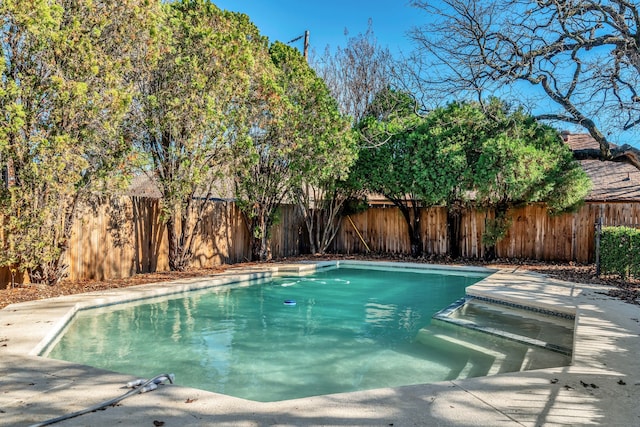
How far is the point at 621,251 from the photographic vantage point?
8.79 m

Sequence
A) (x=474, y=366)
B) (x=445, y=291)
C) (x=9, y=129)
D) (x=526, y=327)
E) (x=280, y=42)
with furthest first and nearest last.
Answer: (x=280, y=42)
(x=445, y=291)
(x=9, y=129)
(x=526, y=327)
(x=474, y=366)

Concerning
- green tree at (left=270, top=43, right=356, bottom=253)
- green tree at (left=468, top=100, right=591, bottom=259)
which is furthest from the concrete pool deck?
green tree at (left=270, top=43, right=356, bottom=253)

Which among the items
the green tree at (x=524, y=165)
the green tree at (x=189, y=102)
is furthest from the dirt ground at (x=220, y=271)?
the green tree at (x=524, y=165)

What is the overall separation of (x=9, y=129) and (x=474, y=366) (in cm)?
709

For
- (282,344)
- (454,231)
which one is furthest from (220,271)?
(454,231)

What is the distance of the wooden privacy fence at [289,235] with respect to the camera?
875 centimetres

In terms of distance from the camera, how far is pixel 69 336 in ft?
17.5

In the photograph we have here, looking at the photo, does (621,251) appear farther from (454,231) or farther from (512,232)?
(454,231)

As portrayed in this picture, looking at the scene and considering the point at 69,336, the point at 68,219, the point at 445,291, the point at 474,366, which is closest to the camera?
the point at 474,366

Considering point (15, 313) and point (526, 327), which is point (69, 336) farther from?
point (526, 327)

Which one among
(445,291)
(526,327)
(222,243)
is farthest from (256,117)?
(526,327)

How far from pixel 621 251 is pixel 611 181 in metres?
7.76

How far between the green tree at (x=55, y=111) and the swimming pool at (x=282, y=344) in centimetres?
192

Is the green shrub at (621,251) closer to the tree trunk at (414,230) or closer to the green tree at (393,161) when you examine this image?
the green tree at (393,161)
